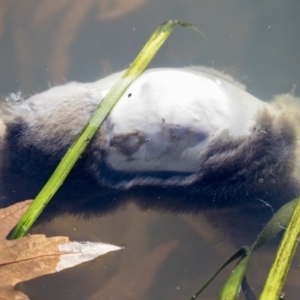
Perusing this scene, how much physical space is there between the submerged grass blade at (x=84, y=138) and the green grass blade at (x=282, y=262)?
28.3 inches

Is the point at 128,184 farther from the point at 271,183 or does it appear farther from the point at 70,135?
the point at 271,183

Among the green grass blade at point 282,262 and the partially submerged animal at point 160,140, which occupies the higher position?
the partially submerged animal at point 160,140

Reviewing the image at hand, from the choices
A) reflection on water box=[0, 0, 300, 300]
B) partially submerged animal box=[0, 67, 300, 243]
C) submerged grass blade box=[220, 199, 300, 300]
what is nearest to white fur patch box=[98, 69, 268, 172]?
partially submerged animal box=[0, 67, 300, 243]

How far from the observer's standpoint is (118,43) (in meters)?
2.44

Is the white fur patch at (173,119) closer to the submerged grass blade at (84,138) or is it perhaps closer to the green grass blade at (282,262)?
the submerged grass blade at (84,138)

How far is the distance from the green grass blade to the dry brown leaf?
529 mm

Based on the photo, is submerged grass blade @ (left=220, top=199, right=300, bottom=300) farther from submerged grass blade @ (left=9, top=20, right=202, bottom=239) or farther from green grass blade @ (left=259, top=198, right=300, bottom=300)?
submerged grass blade @ (left=9, top=20, right=202, bottom=239)

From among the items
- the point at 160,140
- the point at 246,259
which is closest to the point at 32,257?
the point at 160,140

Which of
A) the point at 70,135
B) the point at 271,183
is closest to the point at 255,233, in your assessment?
the point at 271,183

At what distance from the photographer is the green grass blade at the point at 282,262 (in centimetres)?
143

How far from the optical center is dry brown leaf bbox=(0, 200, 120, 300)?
150 cm

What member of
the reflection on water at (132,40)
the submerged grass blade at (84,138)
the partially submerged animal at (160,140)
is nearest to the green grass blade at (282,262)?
the partially submerged animal at (160,140)

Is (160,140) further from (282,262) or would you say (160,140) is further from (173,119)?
(282,262)

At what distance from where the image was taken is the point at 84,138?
1.65 metres
